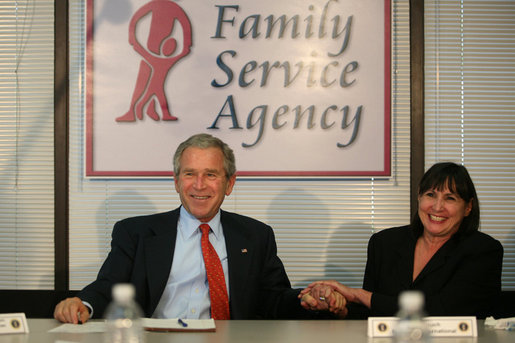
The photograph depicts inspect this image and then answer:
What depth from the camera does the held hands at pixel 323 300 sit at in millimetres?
2779

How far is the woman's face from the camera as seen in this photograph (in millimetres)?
2998

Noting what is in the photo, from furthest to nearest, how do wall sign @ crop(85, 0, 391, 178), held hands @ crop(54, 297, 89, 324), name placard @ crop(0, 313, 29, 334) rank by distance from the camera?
wall sign @ crop(85, 0, 391, 178)
held hands @ crop(54, 297, 89, 324)
name placard @ crop(0, 313, 29, 334)

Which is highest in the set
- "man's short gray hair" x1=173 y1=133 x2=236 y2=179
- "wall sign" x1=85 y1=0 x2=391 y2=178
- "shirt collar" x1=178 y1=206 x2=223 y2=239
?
"wall sign" x1=85 y1=0 x2=391 y2=178

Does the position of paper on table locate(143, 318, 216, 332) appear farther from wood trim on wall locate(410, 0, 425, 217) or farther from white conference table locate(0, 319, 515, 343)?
wood trim on wall locate(410, 0, 425, 217)

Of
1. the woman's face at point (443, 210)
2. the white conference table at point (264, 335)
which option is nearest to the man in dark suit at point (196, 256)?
→ the white conference table at point (264, 335)

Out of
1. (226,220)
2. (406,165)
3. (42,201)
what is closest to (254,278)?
(226,220)

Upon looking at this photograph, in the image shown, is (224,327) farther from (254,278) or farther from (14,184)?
(14,184)

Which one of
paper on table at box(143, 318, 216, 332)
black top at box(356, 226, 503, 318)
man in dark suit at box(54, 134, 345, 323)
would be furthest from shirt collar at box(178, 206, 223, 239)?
black top at box(356, 226, 503, 318)

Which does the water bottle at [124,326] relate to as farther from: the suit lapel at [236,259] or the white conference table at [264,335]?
the suit lapel at [236,259]

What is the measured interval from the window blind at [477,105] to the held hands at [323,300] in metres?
1.56

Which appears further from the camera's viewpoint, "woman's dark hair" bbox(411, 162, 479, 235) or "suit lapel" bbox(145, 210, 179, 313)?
"woman's dark hair" bbox(411, 162, 479, 235)

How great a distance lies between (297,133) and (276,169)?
292mm

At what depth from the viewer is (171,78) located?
3.97 m

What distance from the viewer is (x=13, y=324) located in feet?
7.03
